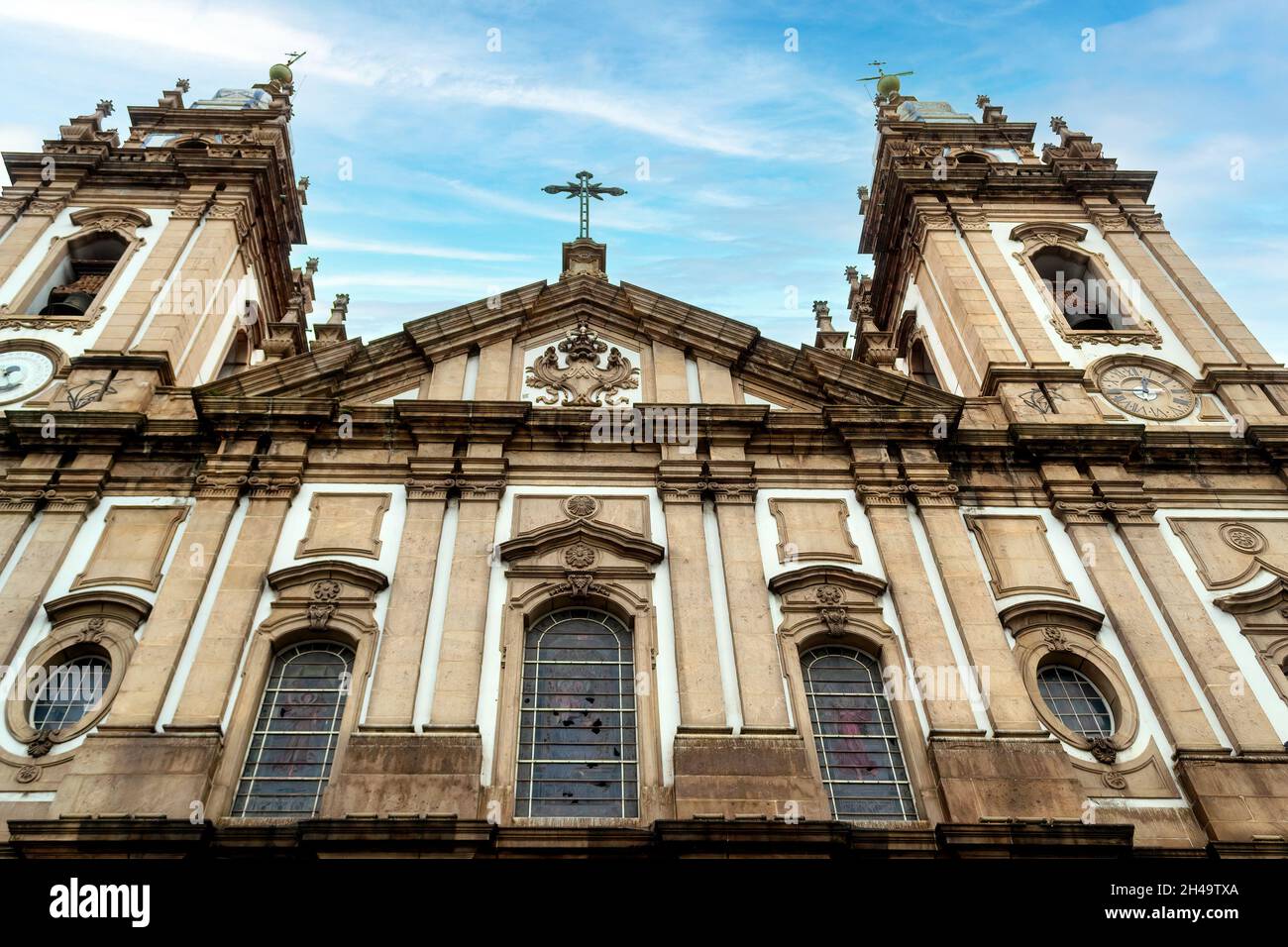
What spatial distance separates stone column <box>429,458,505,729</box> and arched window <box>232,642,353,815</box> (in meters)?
1.37

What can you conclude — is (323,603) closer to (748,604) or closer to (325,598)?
(325,598)

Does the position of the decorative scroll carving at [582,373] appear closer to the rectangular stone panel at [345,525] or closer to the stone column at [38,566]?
the rectangular stone panel at [345,525]

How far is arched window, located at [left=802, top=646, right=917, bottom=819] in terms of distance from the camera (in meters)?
13.7

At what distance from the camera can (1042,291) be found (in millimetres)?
23219

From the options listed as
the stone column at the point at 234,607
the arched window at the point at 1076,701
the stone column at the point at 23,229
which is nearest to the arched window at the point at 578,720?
the stone column at the point at 234,607

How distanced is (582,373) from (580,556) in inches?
180

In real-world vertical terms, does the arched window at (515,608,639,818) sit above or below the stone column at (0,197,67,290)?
below

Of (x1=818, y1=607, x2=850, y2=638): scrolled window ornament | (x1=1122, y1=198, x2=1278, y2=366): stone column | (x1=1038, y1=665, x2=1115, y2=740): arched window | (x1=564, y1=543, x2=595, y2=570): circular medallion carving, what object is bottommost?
(x1=1038, y1=665, x2=1115, y2=740): arched window

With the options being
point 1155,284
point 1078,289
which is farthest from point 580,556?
point 1155,284

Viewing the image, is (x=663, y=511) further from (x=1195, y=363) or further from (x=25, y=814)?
(x=1195, y=363)

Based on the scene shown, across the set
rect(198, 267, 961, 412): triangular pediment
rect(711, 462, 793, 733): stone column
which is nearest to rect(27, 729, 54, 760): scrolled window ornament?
rect(198, 267, 961, 412): triangular pediment

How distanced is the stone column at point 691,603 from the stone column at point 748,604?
0.30 m

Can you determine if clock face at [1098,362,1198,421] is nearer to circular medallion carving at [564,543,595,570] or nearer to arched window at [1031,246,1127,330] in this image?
arched window at [1031,246,1127,330]
